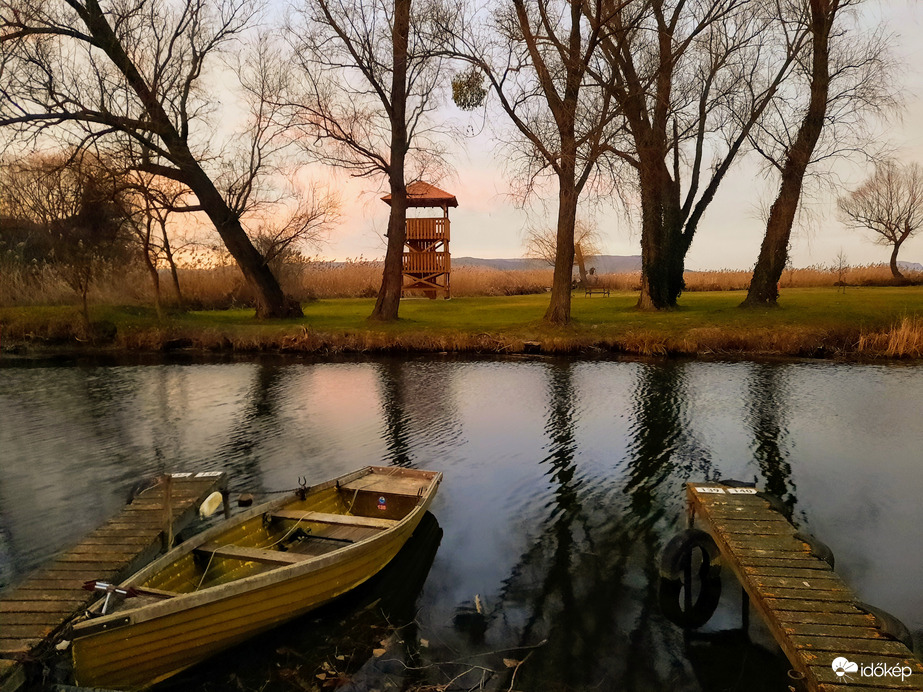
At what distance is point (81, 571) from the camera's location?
20.8 feet

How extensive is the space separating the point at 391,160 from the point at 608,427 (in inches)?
699

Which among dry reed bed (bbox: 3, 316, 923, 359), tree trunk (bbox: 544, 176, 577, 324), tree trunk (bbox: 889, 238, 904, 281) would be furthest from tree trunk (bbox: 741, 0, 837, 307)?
tree trunk (bbox: 889, 238, 904, 281)

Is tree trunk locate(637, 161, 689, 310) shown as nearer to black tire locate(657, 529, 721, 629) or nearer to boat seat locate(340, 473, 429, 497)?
boat seat locate(340, 473, 429, 497)

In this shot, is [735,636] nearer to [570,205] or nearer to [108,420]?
Result: [108,420]

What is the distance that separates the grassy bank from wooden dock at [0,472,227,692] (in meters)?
15.0

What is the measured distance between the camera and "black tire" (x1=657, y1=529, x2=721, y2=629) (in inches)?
265

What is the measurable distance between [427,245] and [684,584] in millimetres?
30063

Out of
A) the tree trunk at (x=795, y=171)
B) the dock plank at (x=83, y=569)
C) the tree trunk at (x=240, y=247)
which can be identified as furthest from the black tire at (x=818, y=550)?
the tree trunk at (x=240, y=247)

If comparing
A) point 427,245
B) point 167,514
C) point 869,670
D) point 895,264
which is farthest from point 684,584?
point 895,264

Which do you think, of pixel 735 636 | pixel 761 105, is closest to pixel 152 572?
pixel 735 636

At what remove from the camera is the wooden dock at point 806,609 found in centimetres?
465

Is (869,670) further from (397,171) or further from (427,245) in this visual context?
Result: (427,245)

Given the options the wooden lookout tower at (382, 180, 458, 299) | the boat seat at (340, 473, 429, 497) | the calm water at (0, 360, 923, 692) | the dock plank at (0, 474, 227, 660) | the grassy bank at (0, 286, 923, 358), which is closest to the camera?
the dock plank at (0, 474, 227, 660)

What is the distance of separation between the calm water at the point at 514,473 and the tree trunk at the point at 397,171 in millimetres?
5523
